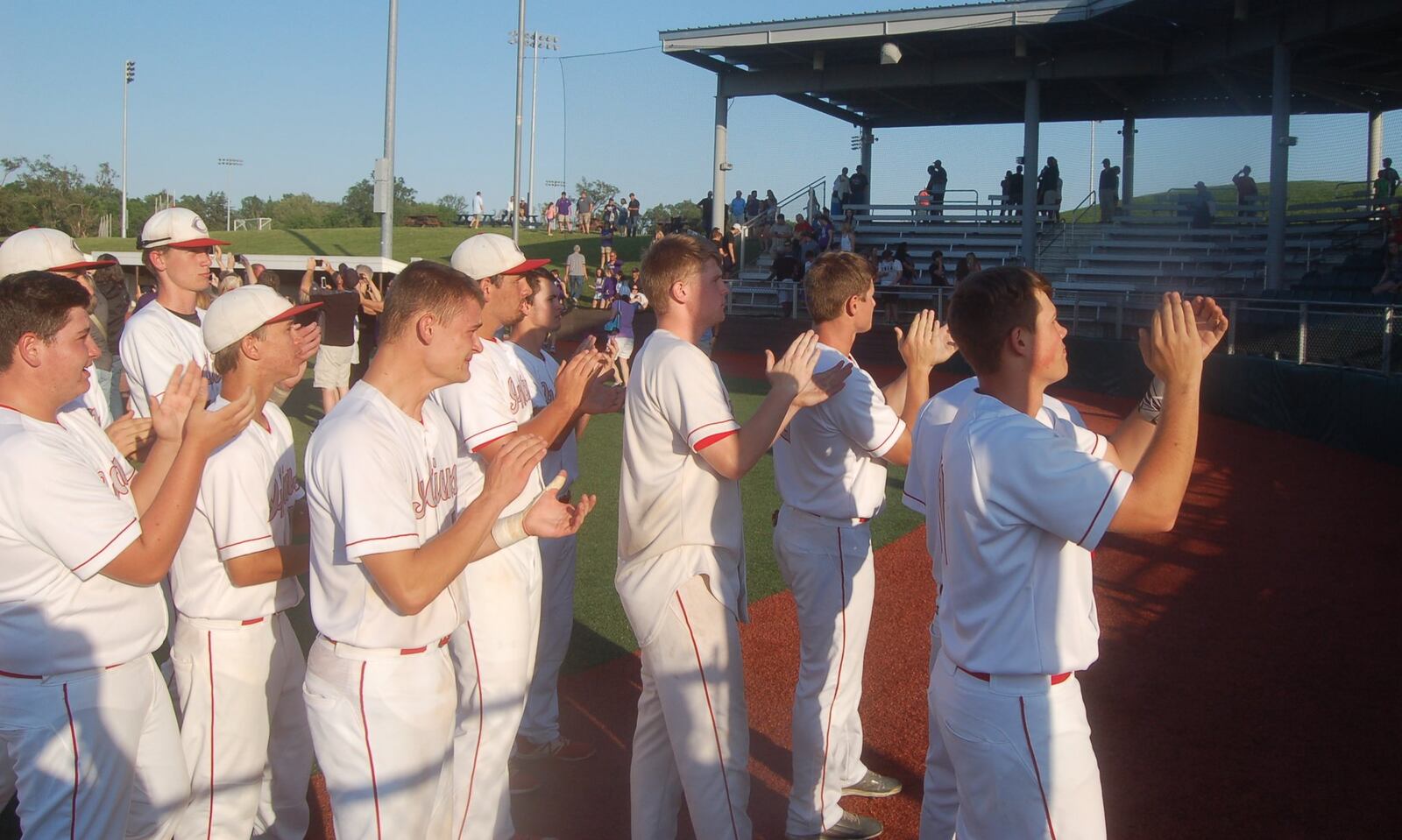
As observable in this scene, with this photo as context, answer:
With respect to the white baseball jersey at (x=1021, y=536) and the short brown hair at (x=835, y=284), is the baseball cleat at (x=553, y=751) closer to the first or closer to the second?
the short brown hair at (x=835, y=284)

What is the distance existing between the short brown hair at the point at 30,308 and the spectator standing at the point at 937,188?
27.8m

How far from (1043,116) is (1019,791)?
30.8 meters

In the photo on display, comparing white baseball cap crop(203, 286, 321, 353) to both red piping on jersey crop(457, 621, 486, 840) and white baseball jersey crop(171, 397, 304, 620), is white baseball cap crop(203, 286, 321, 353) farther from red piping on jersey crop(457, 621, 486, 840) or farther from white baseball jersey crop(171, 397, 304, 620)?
red piping on jersey crop(457, 621, 486, 840)

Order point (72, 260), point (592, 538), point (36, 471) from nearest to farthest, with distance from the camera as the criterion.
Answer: point (36, 471) → point (72, 260) → point (592, 538)

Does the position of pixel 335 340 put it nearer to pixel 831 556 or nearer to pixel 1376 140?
pixel 831 556

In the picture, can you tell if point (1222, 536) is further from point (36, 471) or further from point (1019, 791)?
point (36, 471)

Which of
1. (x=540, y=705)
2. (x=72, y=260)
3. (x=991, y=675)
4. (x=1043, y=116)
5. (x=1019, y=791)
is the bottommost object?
(x=540, y=705)

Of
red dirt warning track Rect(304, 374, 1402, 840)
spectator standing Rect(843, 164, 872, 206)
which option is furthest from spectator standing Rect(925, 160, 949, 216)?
red dirt warning track Rect(304, 374, 1402, 840)

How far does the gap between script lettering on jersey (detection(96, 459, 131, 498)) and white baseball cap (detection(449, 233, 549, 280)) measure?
162 centimetres

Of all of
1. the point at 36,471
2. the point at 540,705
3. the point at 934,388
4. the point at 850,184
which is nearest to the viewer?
the point at 36,471

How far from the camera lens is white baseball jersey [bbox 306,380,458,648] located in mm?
2635

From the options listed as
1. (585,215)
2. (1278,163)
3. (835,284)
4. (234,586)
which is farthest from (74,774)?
(585,215)

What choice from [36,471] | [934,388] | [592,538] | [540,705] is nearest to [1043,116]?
[934,388]

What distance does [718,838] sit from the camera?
3.29 m
